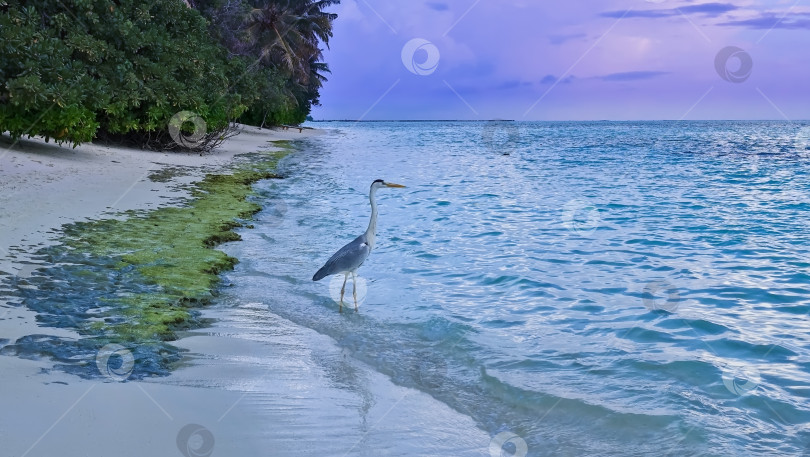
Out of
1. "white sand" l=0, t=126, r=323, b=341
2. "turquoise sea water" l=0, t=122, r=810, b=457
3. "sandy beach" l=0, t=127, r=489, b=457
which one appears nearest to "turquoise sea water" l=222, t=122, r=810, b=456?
"turquoise sea water" l=0, t=122, r=810, b=457

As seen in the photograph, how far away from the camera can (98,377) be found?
4996 millimetres

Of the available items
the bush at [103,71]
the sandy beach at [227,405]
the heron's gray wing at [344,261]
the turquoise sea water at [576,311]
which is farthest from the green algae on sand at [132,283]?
the bush at [103,71]

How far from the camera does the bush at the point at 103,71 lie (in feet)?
49.3

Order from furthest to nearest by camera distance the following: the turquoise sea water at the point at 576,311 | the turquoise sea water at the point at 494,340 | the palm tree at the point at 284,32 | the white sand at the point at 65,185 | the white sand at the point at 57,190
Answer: the palm tree at the point at 284,32
the white sand at the point at 65,185
the white sand at the point at 57,190
the turquoise sea water at the point at 576,311
the turquoise sea water at the point at 494,340

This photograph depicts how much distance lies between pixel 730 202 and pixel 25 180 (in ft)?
61.6

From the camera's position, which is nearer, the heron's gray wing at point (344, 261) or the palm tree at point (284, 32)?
the heron's gray wing at point (344, 261)

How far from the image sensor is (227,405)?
488 centimetres

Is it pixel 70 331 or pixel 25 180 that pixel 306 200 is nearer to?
pixel 25 180

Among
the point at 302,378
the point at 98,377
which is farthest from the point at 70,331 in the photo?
the point at 302,378

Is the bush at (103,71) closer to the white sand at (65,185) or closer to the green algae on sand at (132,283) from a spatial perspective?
the white sand at (65,185)

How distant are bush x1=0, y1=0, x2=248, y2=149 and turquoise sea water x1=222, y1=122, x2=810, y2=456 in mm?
4907

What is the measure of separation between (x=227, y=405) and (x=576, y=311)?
4957 mm

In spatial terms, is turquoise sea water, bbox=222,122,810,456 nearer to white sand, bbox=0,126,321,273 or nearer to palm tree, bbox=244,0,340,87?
white sand, bbox=0,126,321,273

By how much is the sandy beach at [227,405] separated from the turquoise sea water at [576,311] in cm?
42
